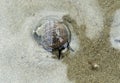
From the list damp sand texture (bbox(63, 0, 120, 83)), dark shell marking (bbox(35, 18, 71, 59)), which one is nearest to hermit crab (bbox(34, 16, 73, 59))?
dark shell marking (bbox(35, 18, 71, 59))

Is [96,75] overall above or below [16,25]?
below

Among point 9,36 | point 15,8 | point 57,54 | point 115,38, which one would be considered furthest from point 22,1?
point 115,38

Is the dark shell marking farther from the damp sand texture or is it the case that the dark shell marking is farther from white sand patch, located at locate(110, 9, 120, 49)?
white sand patch, located at locate(110, 9, 120, 49)

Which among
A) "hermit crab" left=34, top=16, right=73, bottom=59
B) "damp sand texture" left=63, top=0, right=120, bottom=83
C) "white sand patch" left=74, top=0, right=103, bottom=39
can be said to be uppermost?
"white sand patch" left=74, top=0, right=103, bottom=39

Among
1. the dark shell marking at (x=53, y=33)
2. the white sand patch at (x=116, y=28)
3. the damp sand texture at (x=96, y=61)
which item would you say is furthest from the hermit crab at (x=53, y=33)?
the white sand patch at (x=116, y=28)

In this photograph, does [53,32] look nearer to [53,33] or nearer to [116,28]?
[53,33]

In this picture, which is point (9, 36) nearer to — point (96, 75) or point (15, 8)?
point (15, 8)

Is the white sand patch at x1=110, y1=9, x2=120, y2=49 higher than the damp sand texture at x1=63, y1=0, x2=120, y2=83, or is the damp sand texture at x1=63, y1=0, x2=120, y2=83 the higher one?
the white sand patch at x1=110, y1=9, x2=120, y2=49

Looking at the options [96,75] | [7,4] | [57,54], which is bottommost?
[96,75]

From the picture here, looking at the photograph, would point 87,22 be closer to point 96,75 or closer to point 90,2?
point 90,2
